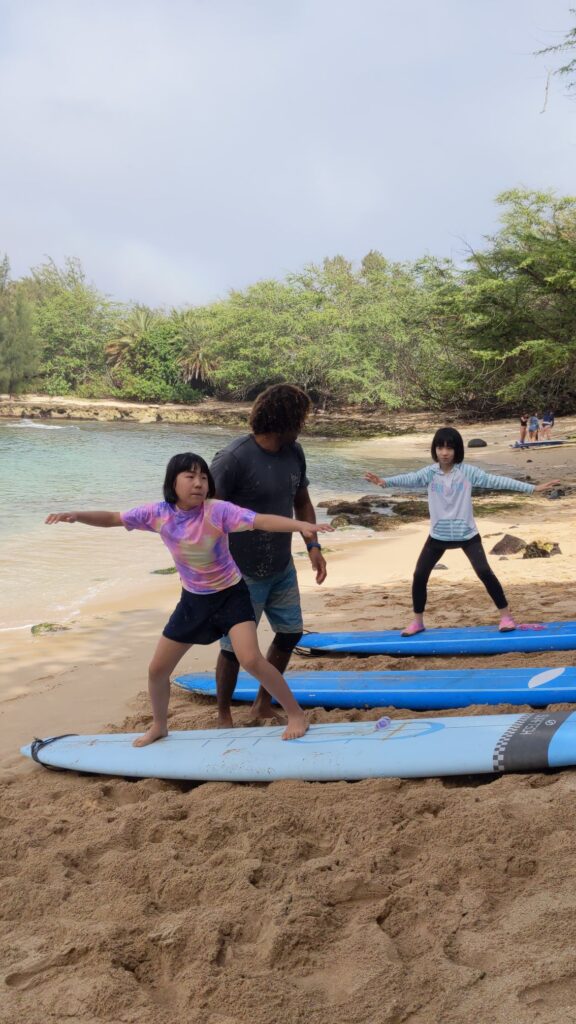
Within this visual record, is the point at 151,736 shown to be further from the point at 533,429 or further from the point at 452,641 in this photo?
the point at 533,429

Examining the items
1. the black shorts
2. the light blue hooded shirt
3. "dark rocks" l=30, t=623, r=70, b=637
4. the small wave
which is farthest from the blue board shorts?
the small wave

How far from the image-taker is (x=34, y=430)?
40906mm

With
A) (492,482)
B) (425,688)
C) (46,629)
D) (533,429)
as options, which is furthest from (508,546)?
(533,429)

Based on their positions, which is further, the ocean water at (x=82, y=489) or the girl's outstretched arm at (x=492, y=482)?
the ocean water at (x=82, y=489)

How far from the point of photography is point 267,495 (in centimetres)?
441

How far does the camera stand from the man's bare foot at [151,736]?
4.25 meters

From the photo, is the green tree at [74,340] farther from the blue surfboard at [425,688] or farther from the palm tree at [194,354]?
the blue surfboard at [425,688]

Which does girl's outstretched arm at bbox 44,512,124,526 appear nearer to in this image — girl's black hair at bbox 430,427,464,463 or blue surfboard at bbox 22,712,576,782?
blue surfboard at bbox 22,712,576,782

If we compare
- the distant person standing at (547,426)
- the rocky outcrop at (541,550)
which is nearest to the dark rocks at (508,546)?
the rocky outcrop at (541,550)

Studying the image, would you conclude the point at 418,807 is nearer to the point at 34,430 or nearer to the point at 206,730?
the point at 206,730

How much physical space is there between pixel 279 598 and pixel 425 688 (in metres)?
1.06

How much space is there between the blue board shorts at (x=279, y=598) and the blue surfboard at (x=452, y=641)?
165 cm

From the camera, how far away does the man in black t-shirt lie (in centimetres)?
432

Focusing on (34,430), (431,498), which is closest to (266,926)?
(431,498)
